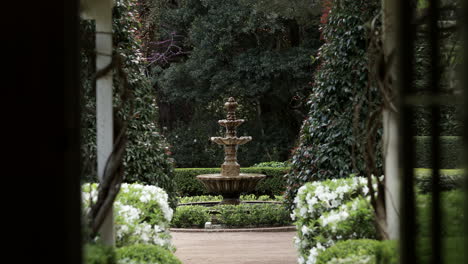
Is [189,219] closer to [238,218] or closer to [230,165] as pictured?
[238,218]

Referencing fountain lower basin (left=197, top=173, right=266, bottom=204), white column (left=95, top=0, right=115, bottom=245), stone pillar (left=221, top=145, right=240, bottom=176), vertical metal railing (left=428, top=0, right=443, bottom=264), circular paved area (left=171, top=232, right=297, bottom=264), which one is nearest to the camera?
vertical metal railing (left=428, top=0, right=443, bottom=264)

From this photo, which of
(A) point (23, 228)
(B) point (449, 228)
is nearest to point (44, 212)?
(A) point (23, 228)

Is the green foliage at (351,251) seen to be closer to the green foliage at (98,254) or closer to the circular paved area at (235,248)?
the green foliage at (98,254)

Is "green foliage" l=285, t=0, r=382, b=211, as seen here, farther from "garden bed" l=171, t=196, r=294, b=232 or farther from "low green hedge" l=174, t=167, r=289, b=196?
"low green hedge" l=174, t=167, r=289, b=196

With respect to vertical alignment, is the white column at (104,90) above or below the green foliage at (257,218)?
above

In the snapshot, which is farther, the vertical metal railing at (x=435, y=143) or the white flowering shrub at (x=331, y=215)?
the white flowering shrub at (x=331, y=215)

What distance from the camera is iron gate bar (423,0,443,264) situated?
2.00 m

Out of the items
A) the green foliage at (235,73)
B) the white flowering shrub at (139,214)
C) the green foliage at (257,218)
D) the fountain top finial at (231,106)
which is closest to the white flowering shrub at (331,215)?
the white flowering shrub at (139,214)

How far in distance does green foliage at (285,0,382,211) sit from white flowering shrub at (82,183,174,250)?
8.71 feet

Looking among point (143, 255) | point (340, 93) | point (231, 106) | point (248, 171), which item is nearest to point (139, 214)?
point (143, 255)

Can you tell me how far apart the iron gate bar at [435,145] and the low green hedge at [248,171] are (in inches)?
525

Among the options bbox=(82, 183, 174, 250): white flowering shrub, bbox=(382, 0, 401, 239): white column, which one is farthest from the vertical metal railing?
bbox=(82, 183, 174, 250): white flowering shrub

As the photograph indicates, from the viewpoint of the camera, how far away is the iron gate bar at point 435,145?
200cm

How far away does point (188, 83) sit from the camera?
20.5m
